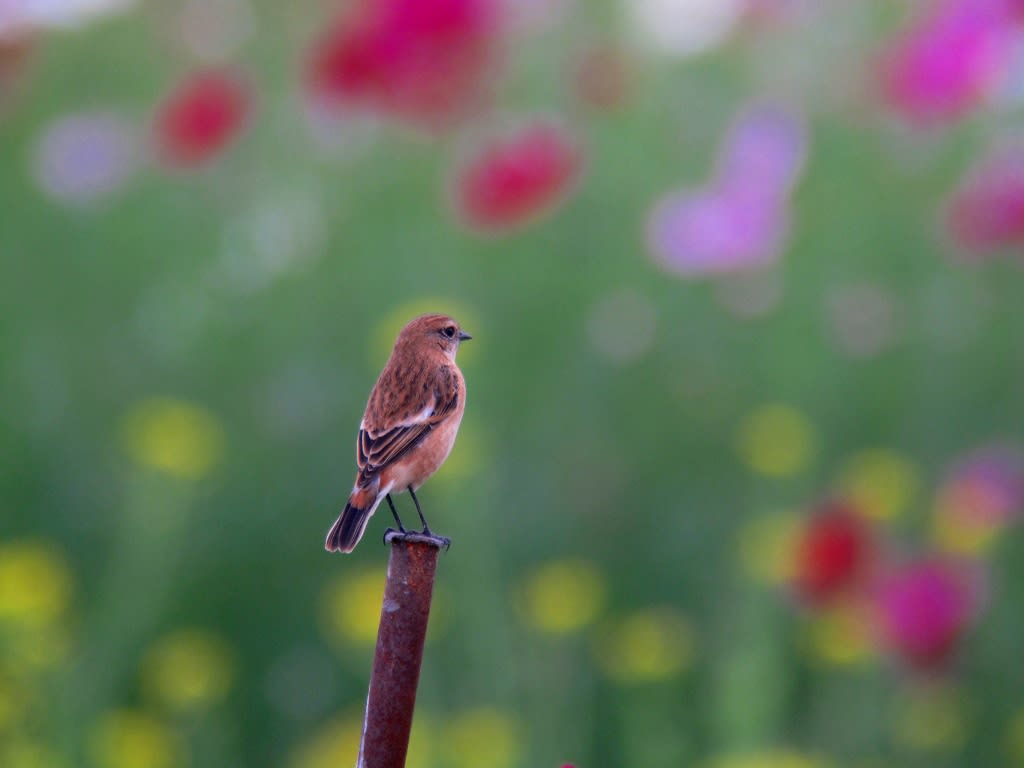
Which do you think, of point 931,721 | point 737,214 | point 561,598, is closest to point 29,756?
point 561,598

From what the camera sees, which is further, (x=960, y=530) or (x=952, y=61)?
(x=952, y=61)

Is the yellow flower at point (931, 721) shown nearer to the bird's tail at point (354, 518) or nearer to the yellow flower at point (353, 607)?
the yellow flower at point (353, 607)

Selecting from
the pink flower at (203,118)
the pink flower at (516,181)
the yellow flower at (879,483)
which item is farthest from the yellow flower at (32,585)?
the yellow flower at (879,483)

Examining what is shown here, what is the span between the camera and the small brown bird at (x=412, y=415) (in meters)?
1.76

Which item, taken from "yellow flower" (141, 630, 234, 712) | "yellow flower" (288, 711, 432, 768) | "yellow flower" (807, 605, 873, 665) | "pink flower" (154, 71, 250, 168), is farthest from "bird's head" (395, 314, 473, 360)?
"pink flower" (154, 71, 250, 168)

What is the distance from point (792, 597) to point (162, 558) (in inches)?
63.8

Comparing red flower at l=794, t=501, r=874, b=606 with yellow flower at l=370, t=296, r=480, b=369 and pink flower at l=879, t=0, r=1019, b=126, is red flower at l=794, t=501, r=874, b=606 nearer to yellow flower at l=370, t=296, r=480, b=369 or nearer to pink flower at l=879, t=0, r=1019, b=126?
yellow flower at l=370, t=296, r=480, b=369

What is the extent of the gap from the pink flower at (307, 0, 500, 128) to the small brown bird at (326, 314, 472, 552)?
77.4 inches

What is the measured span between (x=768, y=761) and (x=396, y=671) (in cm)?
212

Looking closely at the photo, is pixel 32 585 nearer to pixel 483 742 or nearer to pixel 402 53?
pixel 483 742

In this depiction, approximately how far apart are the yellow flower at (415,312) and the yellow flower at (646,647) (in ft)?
2.63

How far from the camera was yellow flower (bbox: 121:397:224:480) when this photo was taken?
3402mm

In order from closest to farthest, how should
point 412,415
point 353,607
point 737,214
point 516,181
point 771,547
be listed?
point 412,415 < point 353,607 < point 771,547 < point 516,181 < point 737,214

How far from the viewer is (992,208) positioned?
388 centimetres
